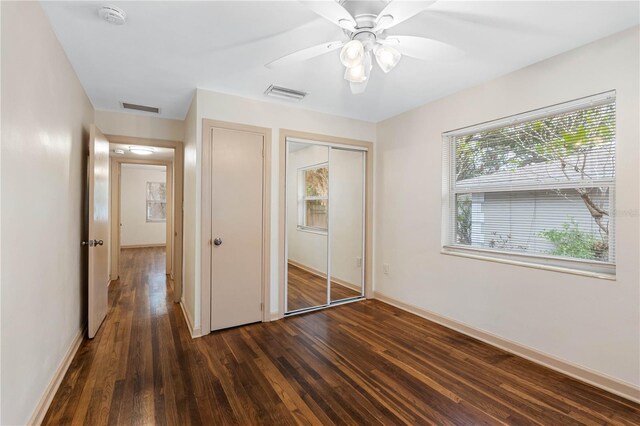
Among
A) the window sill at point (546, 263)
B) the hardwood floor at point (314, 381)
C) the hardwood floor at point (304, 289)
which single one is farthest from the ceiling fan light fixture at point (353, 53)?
the hardwood floor at point (304, 289)

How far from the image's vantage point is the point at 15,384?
1495mm

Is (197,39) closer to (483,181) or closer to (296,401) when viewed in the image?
(296,401)

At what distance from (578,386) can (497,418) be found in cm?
85

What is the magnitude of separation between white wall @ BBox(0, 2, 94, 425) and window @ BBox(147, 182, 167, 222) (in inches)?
299

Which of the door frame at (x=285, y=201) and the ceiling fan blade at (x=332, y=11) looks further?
the door frame at (x=285, y=201)

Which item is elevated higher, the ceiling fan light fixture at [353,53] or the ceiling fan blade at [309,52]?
the ceiling fan blade at [309,52]

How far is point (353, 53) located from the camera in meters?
1.68

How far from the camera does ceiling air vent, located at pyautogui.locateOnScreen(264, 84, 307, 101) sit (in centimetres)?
308

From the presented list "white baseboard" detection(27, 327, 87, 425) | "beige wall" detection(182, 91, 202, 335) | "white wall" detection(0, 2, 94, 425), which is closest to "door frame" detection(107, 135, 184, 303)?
"beige wall" detection(182, 91, 202, 335)

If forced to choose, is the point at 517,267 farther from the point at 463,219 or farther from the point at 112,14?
the point at 112,14

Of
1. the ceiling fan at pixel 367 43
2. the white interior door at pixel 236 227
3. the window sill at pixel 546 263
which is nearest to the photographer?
the ceiling fan at pixel 367 43

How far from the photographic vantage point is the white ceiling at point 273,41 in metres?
1.86

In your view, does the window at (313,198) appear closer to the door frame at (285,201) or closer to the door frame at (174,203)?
the door frame at (285,201)

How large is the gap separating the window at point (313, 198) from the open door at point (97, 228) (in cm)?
217
